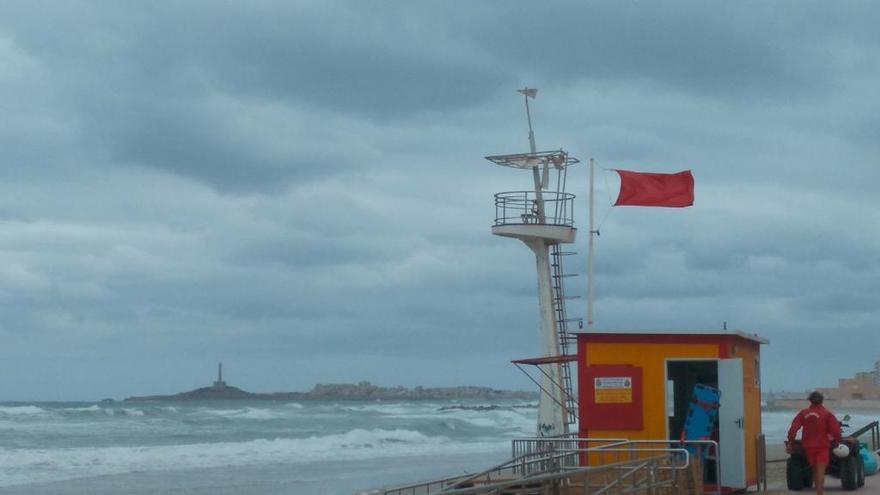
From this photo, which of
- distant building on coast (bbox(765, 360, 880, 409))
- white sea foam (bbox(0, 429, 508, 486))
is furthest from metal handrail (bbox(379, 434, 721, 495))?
distant building on coast (bbox(765, 360, 880, 409))

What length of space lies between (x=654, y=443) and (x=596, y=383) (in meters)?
1.19

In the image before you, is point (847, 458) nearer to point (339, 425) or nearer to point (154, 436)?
point (154, 436)

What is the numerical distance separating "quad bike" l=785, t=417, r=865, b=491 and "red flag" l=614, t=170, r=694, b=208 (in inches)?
167

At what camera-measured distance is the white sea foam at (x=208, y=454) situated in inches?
1486

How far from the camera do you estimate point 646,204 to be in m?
19.5

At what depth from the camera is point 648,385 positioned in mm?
15914

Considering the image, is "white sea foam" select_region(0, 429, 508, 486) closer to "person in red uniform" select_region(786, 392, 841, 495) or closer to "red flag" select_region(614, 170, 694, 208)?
"red flag" select_region(614, 170, 694, 208)

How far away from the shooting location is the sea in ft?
104

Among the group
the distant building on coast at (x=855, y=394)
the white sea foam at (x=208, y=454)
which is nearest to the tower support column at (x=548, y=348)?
the white sea foam at (x=208, y=454)

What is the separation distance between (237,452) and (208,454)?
5.80 feet

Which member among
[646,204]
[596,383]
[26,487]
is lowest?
[26,487]

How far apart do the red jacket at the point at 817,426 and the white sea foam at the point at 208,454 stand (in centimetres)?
2333

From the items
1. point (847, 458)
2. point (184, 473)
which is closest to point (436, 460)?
point (184, 473)

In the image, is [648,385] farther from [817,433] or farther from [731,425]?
[817,433]
